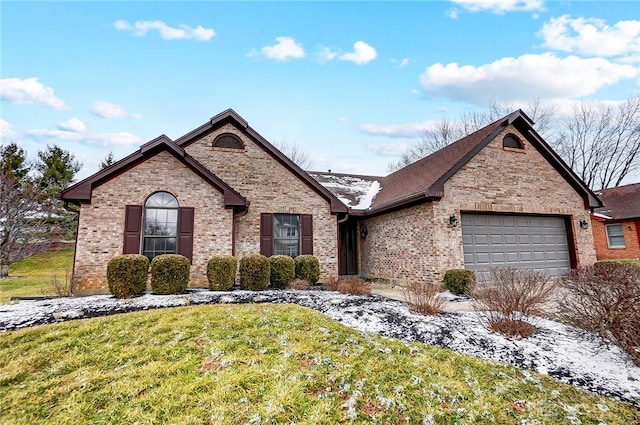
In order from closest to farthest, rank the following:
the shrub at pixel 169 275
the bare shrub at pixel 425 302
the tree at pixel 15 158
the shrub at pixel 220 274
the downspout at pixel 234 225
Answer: the bare shrub at pixel 425 302, the shrub at pixel 169 275, the shrub at pixel 220 274, the downspout at pixel 234 225, the tree at pixel 15 158

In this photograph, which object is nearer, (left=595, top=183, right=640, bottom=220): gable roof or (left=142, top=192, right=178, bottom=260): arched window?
(left=142, top=192, right=178, bottom=260): arched window

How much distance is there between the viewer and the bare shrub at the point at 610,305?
13.0 feet

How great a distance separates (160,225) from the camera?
32.2 feet

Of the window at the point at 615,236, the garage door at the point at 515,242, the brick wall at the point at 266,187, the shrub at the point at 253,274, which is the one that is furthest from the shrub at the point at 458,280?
the window at the point at 615,236

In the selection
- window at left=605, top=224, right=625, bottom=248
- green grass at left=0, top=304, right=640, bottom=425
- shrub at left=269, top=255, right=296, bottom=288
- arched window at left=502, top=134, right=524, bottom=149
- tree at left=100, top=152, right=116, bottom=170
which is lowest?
green grass at left=0, top=304, right=640, bottom=425

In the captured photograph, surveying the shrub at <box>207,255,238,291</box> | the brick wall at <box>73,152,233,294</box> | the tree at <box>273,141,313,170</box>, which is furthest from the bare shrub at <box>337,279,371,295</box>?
the tree at <box>273,141,313,170</box>

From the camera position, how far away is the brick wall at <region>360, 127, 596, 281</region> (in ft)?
34.4

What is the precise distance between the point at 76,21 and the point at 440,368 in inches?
489

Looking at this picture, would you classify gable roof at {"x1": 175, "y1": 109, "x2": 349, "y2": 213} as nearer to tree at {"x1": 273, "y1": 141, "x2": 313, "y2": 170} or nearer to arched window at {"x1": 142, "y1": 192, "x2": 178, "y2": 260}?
arched window at {"x1": 142, "y1": 192, "x2": 178, "y2": 260}

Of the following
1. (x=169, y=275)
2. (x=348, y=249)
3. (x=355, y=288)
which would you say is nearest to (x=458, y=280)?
(x=355, y=288)

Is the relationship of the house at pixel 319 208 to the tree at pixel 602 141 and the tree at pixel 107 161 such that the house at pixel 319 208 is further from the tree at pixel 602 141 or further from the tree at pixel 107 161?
the tree at pixel 107 161

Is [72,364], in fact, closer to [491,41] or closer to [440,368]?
[440,368]

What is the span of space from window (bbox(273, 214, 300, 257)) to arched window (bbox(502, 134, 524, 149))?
847 cm

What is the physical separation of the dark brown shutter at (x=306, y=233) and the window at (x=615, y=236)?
19.9 meters
